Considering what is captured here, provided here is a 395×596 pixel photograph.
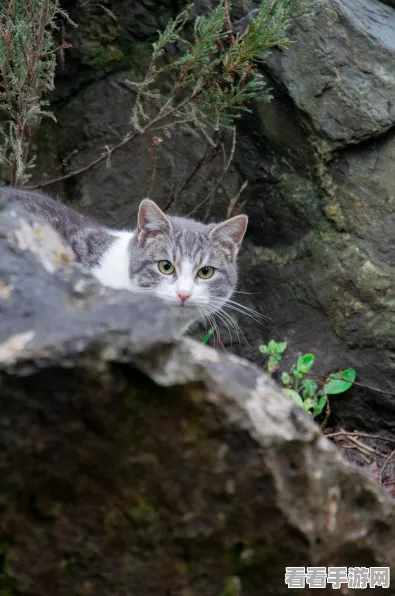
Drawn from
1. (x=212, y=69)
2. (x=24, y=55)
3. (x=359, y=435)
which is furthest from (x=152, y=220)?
(x=359, y=435)

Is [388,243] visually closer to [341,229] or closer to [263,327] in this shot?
[341,229]

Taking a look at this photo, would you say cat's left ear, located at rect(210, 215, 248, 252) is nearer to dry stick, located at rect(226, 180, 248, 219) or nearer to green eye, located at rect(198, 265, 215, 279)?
green eye, located at rect(198, 265, 215, 279)

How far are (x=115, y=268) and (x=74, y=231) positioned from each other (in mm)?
311

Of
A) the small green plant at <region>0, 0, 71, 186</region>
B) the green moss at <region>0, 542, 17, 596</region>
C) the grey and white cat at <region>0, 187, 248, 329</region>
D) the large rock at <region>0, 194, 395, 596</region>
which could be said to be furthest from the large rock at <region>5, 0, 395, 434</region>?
the green moss at <region>0, 542, 17, 596</region>

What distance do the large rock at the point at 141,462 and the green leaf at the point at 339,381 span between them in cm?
216

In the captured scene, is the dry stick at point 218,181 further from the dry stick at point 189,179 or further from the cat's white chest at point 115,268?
the cat's white chest at point 115,268

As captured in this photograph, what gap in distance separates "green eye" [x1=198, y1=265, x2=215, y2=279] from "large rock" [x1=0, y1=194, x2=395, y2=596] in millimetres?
2170

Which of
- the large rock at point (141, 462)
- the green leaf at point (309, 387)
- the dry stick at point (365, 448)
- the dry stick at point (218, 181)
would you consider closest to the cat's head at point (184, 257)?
the dry stick at point (218, 181)

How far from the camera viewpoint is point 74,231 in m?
4.21

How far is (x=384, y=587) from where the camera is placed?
202cm

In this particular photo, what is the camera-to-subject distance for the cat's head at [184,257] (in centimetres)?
403

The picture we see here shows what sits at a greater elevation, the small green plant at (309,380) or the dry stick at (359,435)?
the small green plant at (309,380)

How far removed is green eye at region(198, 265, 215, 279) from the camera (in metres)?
4.14

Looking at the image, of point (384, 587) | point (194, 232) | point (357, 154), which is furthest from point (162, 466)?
point (357, 154)
